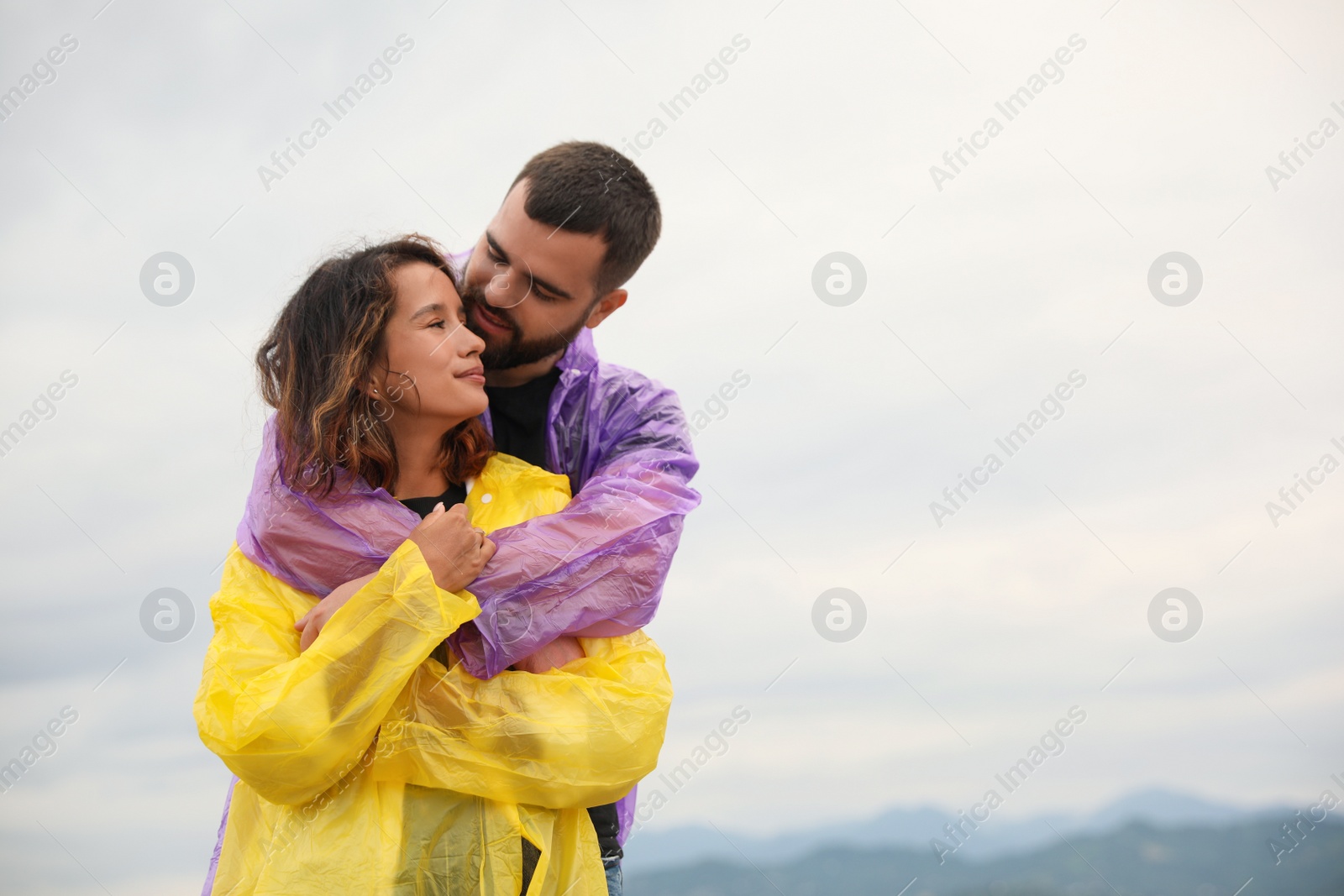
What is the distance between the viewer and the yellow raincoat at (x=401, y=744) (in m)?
1.64

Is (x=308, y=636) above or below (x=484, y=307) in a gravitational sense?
below

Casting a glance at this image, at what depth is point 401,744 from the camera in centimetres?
173

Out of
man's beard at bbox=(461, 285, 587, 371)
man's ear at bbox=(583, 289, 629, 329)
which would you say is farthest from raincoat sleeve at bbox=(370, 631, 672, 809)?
man's ear at bbox=(583, 289, 629, 329)

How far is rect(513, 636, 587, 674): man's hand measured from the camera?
1.85m

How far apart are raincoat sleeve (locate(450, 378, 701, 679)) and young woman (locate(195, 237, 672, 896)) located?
0.05m

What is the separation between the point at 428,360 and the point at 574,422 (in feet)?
1.34

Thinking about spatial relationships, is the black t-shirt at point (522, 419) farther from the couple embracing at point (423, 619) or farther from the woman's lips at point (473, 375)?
the woman's lips at point (473, 375)

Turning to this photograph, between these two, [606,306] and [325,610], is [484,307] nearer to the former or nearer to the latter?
[606,306]

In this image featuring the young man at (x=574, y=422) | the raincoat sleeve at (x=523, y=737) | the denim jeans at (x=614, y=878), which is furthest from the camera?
the denim jeans at (x=614, y=878)

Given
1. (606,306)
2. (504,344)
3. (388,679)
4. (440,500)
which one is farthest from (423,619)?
(606,306)

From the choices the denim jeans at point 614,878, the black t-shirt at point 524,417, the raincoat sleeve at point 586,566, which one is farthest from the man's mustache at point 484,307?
the denim jeans at point 614,878

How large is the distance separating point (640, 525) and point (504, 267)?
2.56 feet

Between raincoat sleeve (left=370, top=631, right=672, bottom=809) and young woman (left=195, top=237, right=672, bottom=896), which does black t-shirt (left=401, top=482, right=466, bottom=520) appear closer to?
young woman (left=195, top=237, right=672, bottom=896)

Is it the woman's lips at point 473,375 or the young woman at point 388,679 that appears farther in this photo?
the woman's lips at point 473,375
